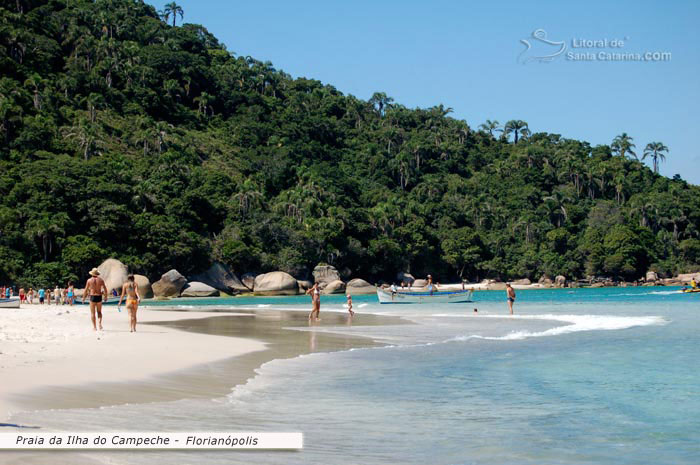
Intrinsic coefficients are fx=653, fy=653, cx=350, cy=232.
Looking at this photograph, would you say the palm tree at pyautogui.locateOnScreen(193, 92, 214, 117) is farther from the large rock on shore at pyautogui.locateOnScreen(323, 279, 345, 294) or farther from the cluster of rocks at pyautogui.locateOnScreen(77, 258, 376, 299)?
the large rock on shore at pyautogui.locateOnScreen(323, 279, 345, 294)

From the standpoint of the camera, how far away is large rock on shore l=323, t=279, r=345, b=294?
8350cm

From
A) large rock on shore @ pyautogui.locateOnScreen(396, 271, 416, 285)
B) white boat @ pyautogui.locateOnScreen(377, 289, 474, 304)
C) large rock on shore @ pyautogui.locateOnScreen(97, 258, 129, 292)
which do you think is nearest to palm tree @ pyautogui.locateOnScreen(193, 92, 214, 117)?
large rock on shore @ pyautogui.locateOnScreen(396, 271, 416, 285)

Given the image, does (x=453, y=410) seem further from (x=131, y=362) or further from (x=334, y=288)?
(x=334, y=288)

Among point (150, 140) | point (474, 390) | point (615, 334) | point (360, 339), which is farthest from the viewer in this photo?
point (150, 140)

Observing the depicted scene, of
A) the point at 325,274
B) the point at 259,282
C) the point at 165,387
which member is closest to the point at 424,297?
the point at 259,282

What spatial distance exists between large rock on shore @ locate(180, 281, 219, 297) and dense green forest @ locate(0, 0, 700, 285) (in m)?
4.39

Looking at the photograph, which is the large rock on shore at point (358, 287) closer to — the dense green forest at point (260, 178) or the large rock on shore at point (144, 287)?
the dense green forest at point (260, 178)

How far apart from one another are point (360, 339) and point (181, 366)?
815cm

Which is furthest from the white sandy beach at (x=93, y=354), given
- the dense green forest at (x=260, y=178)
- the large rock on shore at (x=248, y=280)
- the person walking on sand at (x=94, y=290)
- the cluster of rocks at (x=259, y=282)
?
the large rock on shore at (x=248, y=280)

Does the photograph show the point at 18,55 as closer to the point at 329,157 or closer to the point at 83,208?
the point at 83,208

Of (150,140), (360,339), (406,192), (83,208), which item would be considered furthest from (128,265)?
(406,192)

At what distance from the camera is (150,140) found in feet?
320

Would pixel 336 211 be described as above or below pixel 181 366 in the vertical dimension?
above

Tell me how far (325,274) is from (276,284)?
10.5m
